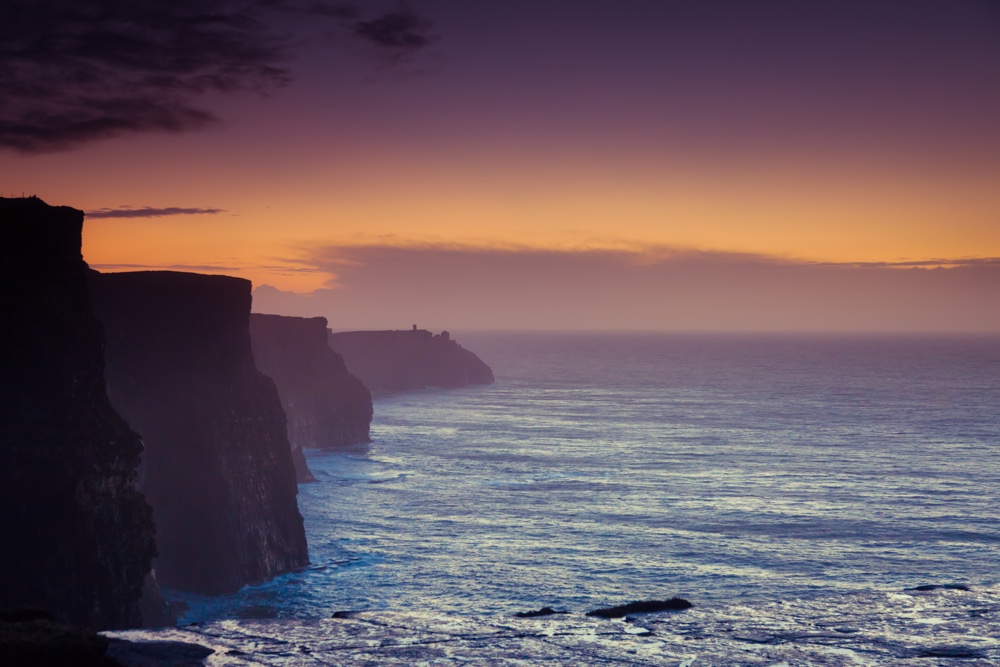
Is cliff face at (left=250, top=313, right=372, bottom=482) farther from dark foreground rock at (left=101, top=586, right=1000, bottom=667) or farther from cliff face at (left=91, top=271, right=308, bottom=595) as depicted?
dark foreground rock at (left=101, top=586, right=1000, bottom=667)

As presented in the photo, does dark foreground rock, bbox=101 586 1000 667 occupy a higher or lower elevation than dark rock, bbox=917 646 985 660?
lower

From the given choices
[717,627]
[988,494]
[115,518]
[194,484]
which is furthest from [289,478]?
[988,494]

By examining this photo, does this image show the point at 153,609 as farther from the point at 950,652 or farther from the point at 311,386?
the point at 311,386

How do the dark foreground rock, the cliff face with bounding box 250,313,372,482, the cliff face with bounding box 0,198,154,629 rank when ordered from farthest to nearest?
1. the cliff face with bounding box 250,313,372,482
2. the cliff face with bounding box 0,198,154,629
3. the dark foreground rock

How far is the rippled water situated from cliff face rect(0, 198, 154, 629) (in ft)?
43.2

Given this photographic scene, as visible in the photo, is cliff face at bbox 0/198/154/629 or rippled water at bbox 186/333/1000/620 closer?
cliff face at bbox 0/198/154/629

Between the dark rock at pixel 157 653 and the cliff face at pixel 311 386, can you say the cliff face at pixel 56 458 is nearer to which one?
the dark rock at pixel 157 653

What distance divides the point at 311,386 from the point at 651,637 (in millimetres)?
104689

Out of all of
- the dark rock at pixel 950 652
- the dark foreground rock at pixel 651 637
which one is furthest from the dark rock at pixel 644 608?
the dark rock at pixel 950 652

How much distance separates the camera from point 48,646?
17.2m

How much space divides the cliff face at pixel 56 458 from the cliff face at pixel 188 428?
15.7 m

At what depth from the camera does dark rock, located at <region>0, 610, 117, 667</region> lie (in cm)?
1681

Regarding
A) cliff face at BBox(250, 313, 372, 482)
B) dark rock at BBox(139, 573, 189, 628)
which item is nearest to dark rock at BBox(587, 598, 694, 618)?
dark rock at BBox(139, 573, 189, 628)

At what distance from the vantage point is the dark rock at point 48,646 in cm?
1681
